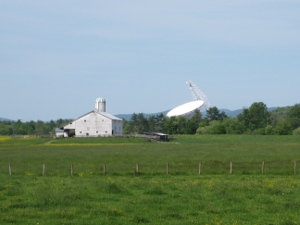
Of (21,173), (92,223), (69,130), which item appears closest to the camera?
(92,223)

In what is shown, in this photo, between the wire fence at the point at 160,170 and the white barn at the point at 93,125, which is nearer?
the wire fence at the point at 160,170

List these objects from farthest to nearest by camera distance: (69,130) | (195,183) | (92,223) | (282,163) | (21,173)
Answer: (69,130), (282,163), (21,173), (195,183), (92,223)

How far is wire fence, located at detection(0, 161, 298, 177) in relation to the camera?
4322 centimetres

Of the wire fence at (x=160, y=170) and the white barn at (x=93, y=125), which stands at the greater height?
the white barn at (x=93, y=125)

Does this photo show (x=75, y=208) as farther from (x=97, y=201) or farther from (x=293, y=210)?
(x=293, y=210)

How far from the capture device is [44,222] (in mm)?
20688

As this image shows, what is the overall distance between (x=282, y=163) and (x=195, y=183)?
19.7 metres

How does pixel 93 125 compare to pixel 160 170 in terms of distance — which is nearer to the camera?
pixel 160 170

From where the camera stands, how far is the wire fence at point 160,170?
43.2 m

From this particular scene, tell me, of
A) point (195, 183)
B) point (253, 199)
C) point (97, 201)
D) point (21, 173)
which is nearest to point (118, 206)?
point (97, 201)

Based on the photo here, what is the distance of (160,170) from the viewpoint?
45.3m

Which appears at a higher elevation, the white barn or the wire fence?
the white barn

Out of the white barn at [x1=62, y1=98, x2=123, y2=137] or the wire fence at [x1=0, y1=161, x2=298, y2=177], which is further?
the white barn at [x1=62, y1=98, x2=123, y2=137]

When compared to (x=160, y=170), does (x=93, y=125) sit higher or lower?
higher
